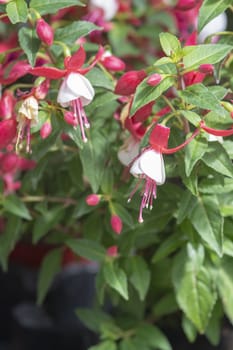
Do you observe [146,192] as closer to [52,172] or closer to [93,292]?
[52,172]

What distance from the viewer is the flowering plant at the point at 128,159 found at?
2.22 ft

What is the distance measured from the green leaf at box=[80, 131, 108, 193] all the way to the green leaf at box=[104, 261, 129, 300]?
13 centimetres

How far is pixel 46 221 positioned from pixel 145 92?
334mm

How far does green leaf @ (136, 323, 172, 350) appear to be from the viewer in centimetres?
A: 96

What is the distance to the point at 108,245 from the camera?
972 mm

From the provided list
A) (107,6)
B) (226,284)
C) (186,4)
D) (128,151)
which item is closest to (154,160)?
(128,151)

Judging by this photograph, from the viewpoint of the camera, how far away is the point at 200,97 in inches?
25.8

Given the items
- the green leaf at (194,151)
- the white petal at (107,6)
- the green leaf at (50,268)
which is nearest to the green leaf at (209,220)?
the green leaf at (194,151)

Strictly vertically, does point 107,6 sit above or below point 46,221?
above

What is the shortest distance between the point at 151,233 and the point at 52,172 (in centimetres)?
20

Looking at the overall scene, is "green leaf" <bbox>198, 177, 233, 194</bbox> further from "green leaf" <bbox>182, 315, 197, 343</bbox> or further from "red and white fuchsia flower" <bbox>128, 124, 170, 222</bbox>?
"green leaf" <bbox>182, 315, 197, 343</bbox>

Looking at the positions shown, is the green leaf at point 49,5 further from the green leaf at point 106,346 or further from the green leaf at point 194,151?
the green leaf at point 106,346

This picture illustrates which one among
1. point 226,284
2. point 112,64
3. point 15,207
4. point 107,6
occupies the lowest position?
point 226,284

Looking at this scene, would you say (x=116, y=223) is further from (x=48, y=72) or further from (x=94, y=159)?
(x=48, y=72)
